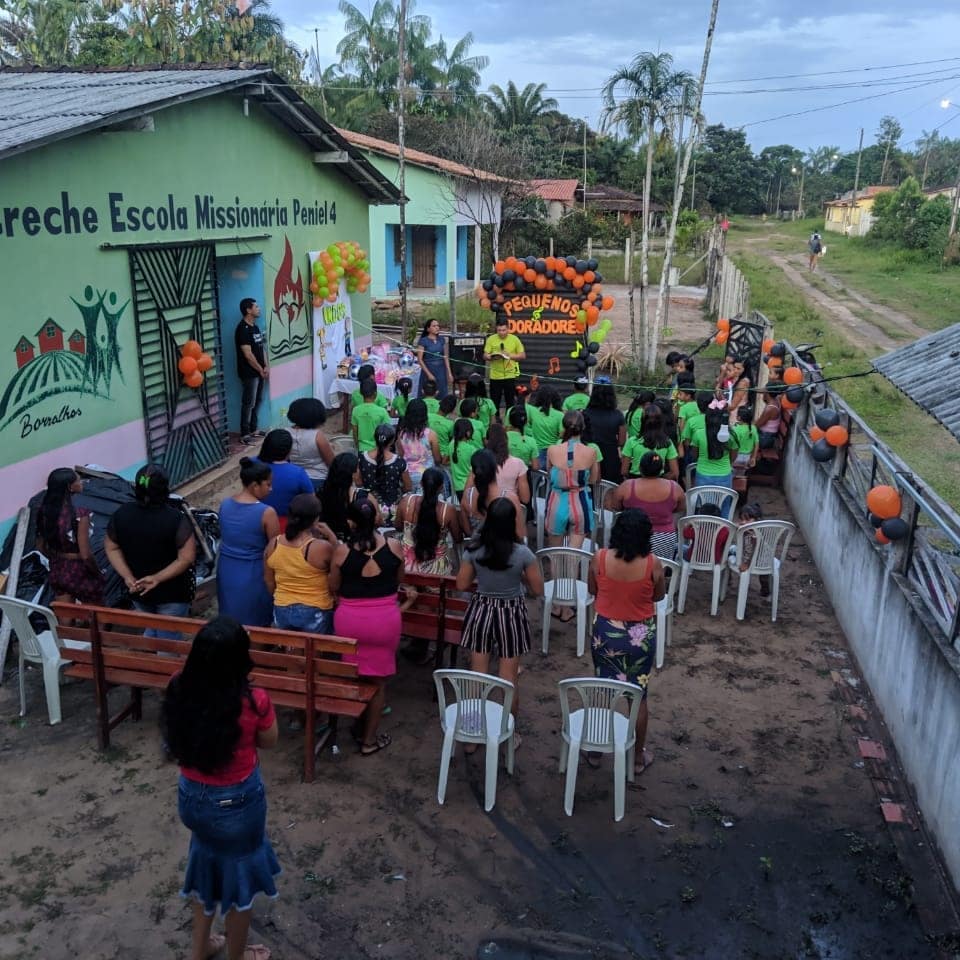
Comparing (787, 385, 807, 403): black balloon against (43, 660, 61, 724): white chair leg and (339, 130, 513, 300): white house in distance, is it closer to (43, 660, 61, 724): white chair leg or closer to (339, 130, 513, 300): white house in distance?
(43, 660, 61, 724): white chair leg

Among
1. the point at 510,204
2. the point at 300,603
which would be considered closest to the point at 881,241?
the point at 510,204

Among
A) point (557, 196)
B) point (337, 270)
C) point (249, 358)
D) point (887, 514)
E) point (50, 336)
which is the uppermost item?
point (557, 196)

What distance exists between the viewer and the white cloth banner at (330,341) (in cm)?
1181

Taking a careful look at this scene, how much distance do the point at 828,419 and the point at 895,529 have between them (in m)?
2.31

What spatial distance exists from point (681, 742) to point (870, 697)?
1.49 metres

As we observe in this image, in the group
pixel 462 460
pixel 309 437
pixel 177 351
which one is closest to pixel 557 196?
pixel 177 351

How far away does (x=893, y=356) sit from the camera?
6047 millimetres

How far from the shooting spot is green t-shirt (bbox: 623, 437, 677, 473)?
7164 mm

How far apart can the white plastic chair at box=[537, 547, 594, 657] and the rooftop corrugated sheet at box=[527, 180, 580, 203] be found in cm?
2999

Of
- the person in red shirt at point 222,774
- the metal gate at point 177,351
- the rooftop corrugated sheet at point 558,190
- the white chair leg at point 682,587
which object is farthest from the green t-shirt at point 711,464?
the rooftop corrugated sheet at point 558,190

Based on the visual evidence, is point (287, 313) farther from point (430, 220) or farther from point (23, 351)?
point (430, 220)

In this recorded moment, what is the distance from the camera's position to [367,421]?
7.52 m

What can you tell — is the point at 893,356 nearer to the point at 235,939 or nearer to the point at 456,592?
the point at 456,592

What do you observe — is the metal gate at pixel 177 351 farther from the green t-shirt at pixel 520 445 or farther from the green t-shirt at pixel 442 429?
the green t-shirt at pixel 520 445
